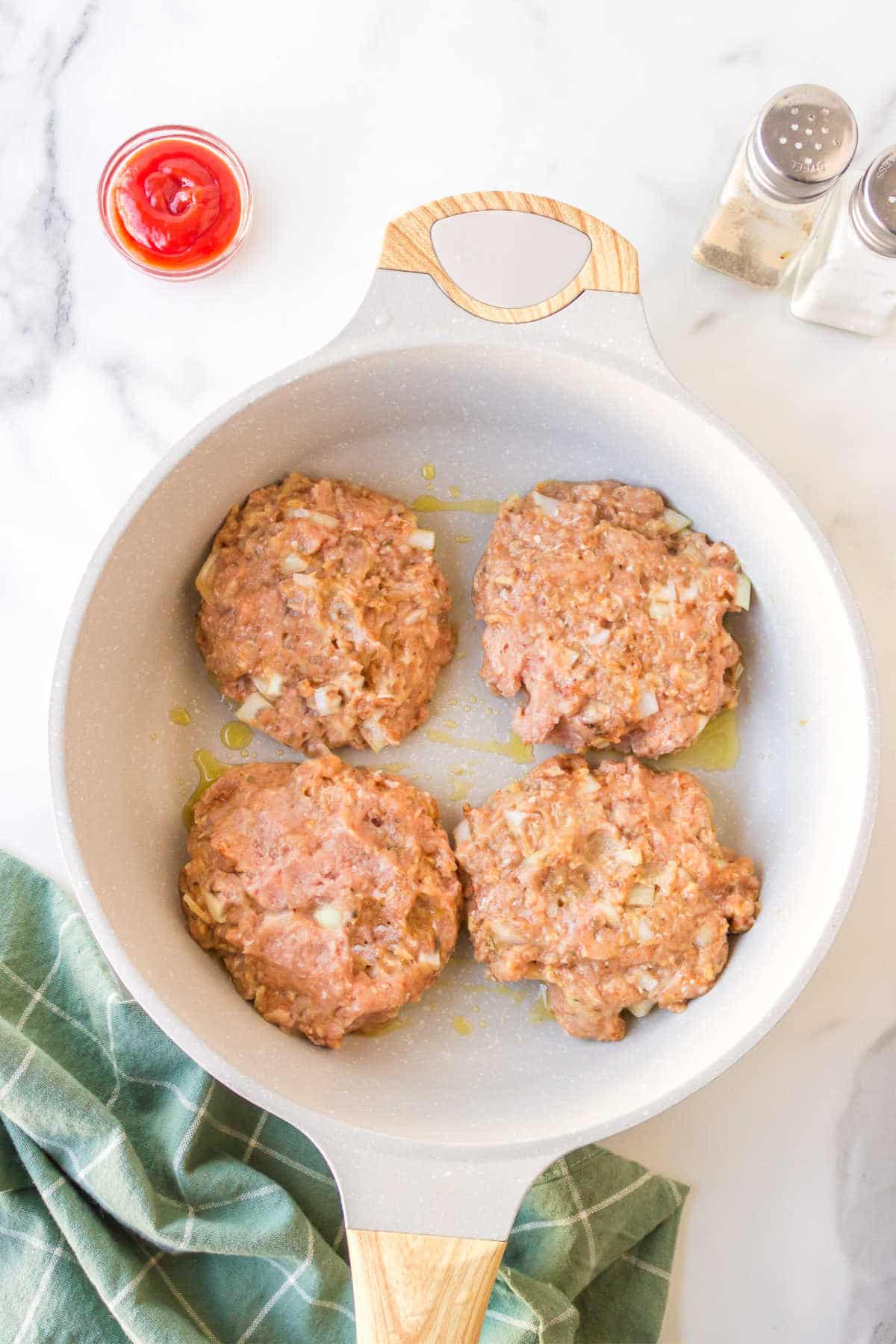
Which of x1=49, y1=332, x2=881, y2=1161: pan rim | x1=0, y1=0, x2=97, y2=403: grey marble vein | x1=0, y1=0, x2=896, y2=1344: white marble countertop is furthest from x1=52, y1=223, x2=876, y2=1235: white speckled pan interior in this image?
x1=0, y1=0, x2=97, y2=403: grey marble vein

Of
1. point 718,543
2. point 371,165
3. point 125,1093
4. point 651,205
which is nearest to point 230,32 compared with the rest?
point 371,165

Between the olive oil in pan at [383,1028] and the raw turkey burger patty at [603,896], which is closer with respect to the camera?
the raw turkey burger patty at [603,896]

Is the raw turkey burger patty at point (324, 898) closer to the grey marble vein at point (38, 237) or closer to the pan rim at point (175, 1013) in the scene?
the pan rim at point (175, 1013)

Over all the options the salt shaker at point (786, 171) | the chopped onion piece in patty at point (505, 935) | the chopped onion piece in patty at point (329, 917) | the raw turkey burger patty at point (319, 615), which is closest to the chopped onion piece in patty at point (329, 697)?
the raw turkey burger patty at point (319, 615)

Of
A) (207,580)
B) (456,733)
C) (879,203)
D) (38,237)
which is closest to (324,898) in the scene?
(456,733)

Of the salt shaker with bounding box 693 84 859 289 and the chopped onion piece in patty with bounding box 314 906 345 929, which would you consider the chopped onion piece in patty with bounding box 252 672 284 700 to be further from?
the salt shaker with bounding box 693 84 859 289
